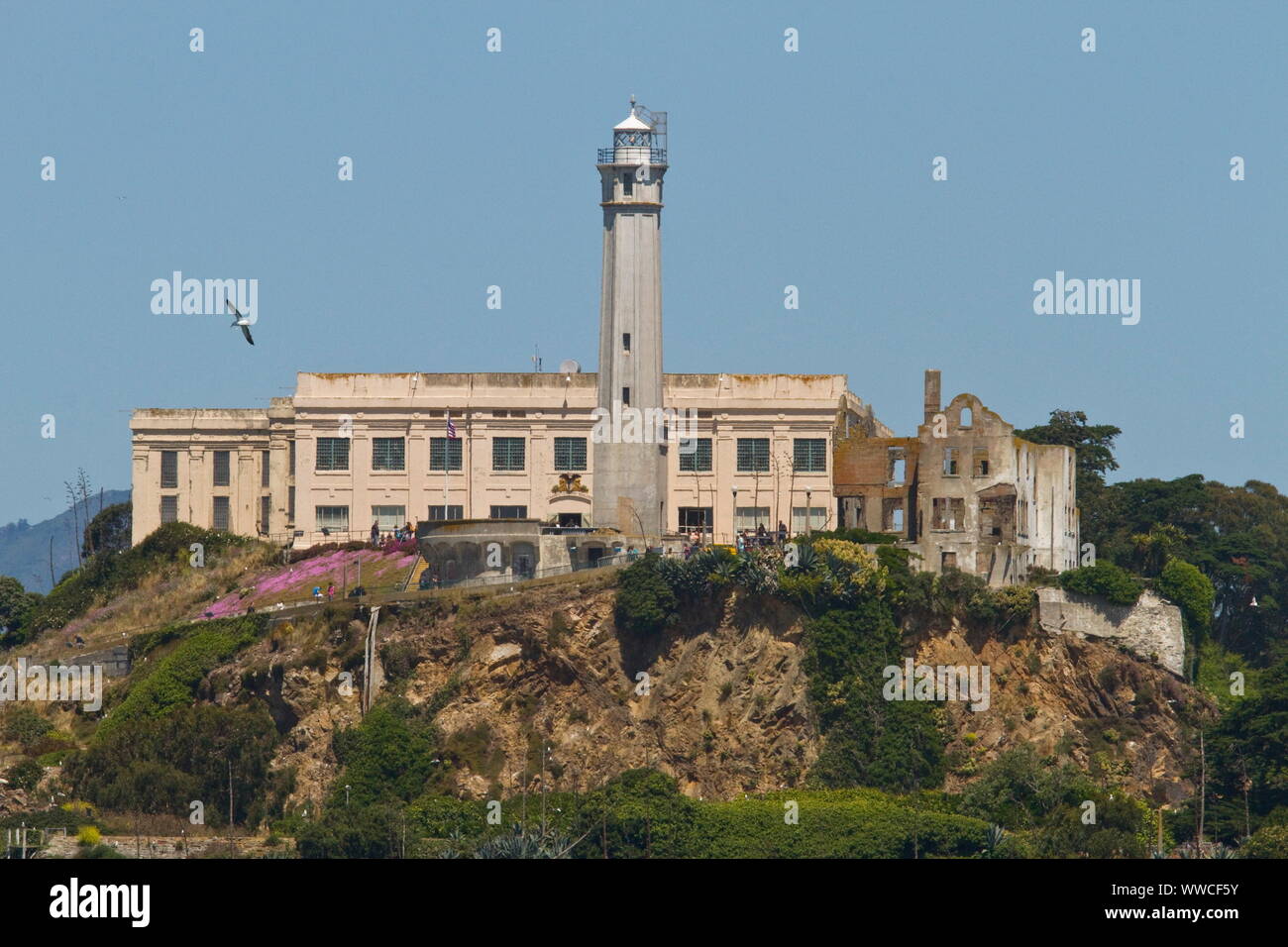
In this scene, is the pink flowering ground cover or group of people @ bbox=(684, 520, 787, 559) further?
the pink flowering ground cover

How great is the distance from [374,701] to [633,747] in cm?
892

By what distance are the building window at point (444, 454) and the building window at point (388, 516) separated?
2.21 m

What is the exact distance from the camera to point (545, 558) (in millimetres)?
90688

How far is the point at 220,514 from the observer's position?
10856 cm

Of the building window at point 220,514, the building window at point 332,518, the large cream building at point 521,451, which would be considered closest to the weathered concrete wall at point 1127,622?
the large cream building at point 521,451

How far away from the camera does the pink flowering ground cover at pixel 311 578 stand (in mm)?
93688

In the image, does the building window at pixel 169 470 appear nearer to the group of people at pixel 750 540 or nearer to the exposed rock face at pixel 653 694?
the exposed rock face at pixel 653 694

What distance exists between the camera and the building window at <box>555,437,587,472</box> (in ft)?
336

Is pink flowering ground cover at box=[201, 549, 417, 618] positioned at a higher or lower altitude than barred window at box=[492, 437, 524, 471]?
lower

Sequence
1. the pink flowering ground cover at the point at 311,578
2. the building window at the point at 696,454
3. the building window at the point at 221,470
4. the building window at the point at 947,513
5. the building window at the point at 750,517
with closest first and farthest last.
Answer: the building window at the point at 947,513, the pink flowering ground cover at the point at 311,578, the building window at the point at 750,517, the building window at the point at 696,454, the building window at the point at 221,470

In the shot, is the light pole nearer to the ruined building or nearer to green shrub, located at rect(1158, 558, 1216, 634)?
the ruined building

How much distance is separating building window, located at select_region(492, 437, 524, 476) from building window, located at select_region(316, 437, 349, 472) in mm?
6056

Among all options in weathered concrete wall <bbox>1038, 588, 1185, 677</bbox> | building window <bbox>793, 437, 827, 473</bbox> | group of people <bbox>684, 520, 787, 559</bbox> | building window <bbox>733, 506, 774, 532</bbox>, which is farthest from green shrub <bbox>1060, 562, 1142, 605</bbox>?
building window <bbox>733, 506, 774, 532</bbox>
